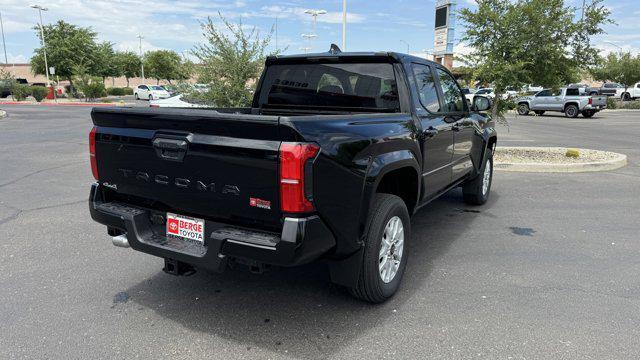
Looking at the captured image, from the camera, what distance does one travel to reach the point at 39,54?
51094 millimetres

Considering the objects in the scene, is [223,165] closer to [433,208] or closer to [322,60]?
[322,60]

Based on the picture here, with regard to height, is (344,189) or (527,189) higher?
(344,189)

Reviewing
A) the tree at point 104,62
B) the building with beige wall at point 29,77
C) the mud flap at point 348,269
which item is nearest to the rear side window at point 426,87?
the mud flap at point 348,269

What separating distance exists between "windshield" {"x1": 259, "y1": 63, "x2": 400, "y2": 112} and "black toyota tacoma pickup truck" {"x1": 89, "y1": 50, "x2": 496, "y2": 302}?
1 cm

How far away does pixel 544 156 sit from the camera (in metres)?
10.7

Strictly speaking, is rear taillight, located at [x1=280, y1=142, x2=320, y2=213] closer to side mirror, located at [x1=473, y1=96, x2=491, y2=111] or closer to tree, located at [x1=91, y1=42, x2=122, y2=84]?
side mirror, located at [x1=473, y1=96, x2=491, y2=111]

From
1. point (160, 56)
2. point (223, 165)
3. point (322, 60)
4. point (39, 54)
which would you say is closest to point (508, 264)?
point (322, 60)

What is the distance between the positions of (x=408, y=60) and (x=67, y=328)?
11.6 feet

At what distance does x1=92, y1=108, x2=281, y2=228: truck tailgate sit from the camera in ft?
8.80

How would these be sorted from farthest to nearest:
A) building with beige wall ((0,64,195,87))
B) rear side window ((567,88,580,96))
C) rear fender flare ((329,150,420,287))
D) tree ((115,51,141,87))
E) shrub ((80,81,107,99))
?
1. building with beige wall ((0,64,195,87))
2. tree ((115,51,141,87))
3. shrub ((80,81,107,99))
4. rear side window ((567,88,580,96))
5. rear fender flare ((329,150,420,287))

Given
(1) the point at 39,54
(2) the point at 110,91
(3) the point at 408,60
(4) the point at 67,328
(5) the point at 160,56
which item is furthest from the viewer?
(5) the point at 160,56

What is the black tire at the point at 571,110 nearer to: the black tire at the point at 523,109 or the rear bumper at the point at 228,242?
the black tire at the point at 523,109

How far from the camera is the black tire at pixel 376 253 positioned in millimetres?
3221

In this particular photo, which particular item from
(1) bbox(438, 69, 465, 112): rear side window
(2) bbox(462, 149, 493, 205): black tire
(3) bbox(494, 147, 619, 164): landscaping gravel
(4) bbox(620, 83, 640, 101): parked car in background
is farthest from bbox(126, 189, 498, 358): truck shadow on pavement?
(4) bbox(620, 83, 640, 101): parked car in background
